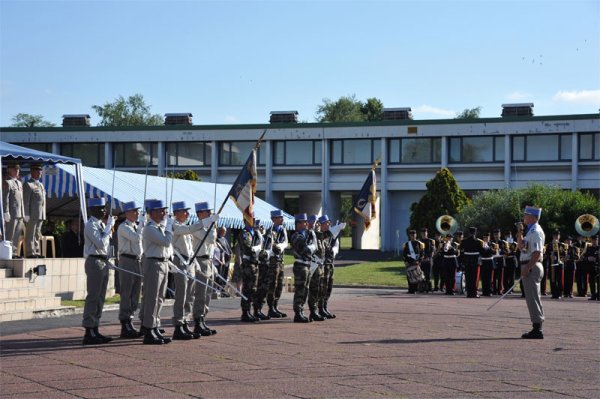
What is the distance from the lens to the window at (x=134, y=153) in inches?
2282

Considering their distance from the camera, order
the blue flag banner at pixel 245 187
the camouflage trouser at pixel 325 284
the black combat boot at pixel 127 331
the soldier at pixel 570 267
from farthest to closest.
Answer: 1. the soldier at pixel 570 267
2. the camouflage trouser at pixel 325 284
3. the blue flag banner at pixel 245 187
4. the black combat boot at pixel 127 331

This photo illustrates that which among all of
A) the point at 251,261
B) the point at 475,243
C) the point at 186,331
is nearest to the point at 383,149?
the point at 475,243

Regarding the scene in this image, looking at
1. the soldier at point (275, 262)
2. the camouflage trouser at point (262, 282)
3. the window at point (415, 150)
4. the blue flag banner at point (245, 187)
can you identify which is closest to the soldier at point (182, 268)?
the blue flag banner at point (245, 187)

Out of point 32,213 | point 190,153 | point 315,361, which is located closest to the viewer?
point 315,361

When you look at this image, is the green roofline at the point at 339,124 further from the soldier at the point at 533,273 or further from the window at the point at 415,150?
the soldier at the point at 533,273

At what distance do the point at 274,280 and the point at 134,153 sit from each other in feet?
138

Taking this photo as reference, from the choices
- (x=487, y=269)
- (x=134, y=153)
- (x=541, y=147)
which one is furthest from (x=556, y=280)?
(x=134, y=153)

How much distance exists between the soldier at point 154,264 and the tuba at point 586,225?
1982cm

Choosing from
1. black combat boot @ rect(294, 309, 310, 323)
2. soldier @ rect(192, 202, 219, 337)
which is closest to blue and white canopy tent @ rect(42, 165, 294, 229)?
black combat boot @ rect(294, 309, 310, 323)

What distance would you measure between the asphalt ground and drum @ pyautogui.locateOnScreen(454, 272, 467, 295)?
1018 centimetres

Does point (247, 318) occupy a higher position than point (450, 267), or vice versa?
point (450, 267)

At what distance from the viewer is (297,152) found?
56.8 meters

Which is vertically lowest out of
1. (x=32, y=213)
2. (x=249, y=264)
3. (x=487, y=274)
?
(x=487, y=274)

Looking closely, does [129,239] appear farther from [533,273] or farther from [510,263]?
[510,263]
